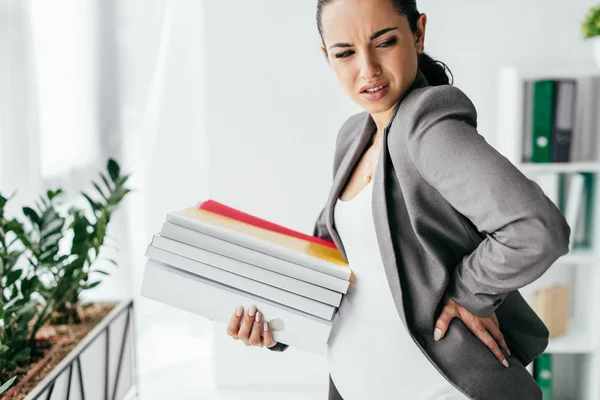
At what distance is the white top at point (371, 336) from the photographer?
1.09 m

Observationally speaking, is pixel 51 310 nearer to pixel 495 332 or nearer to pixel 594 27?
pixel 495 332

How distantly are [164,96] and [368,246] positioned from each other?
6.31ft

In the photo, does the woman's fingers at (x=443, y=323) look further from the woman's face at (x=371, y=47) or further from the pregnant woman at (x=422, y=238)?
the woman's face at (x=371, y=47)

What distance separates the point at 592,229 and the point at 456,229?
5.01ft

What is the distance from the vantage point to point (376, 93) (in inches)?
41.3

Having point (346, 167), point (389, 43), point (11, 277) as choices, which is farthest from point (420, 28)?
point (11, 277)

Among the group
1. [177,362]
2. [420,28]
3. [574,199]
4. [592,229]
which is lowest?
[177,362]

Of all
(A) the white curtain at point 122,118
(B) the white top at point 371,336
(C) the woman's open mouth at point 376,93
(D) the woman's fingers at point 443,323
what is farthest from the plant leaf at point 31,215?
(D) the woman's fingers at point 443,323

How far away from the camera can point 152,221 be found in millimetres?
2906

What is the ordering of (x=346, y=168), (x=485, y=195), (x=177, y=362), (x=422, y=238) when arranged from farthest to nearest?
1. (x=177, y=362)
2. (x=346, y=168)
3. (x=422, y=238)
4. (x=485, y=195)

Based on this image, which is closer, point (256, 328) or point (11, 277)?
point (256, 328)

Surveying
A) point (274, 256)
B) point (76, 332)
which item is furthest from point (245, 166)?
point (274, 256)

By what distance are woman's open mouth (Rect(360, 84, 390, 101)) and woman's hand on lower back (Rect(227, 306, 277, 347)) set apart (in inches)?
16.4

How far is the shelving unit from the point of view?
221cm
